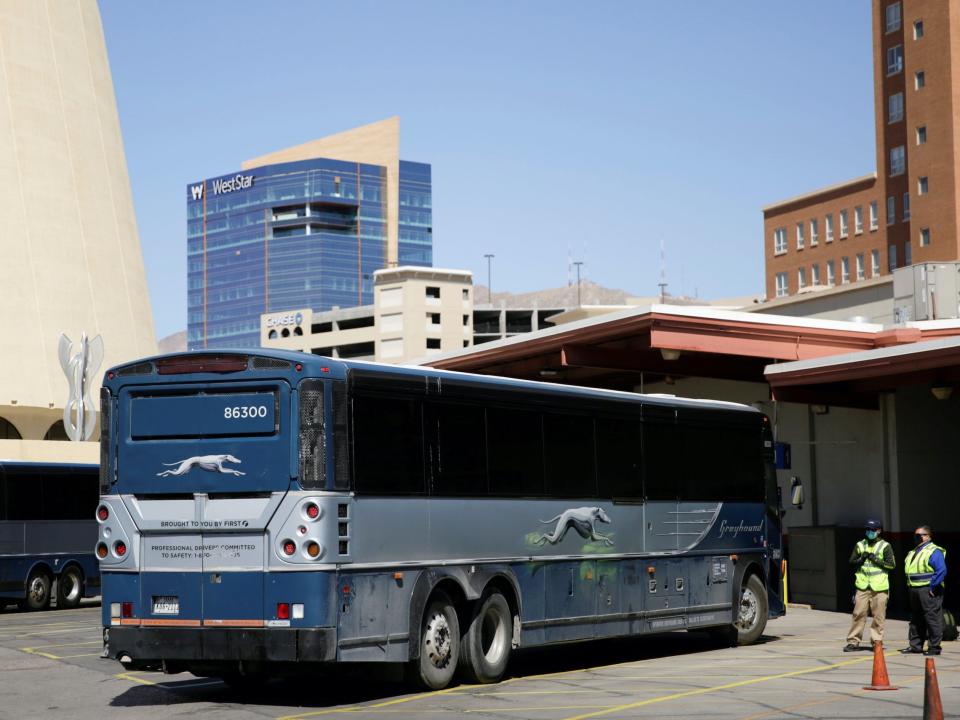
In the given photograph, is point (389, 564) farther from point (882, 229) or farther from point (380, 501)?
point (882, 229)

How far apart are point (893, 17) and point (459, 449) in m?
84.9

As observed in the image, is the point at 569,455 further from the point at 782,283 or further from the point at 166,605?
the point at 782,283

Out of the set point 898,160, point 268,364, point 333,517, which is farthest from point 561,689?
point 898,160

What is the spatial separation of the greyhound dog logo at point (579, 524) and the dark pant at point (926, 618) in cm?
447

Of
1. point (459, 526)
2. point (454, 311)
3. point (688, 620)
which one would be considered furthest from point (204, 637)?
point (454, 311)

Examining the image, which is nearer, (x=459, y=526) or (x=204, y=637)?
(x=204, y=637)

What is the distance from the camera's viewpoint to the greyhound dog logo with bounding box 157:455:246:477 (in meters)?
14.1

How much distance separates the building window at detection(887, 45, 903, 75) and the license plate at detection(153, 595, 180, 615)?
85.2m

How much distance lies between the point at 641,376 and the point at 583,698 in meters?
18.8

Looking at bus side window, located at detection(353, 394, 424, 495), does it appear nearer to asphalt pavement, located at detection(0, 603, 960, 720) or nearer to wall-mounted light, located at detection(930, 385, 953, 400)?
asphalt pavement, located at detection(0, 603, 960, 720)

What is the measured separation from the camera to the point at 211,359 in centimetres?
1440

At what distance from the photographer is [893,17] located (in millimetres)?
93000

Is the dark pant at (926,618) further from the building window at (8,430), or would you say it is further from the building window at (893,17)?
the building window at (893,17)

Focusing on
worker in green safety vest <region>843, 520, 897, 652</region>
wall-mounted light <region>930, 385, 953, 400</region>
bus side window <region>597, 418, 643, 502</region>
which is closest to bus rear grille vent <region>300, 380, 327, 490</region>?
bus side window <region>597, 418, 643, 502</region>
